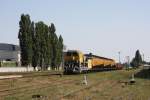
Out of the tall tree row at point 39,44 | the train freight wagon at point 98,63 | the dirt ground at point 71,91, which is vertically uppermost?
the tall tree row at point 39,44

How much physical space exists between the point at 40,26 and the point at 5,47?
218 feet

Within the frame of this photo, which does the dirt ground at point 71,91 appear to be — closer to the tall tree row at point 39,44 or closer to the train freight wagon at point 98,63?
the train freight wagon at point 98,63

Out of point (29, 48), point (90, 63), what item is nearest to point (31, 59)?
point (29, 48)

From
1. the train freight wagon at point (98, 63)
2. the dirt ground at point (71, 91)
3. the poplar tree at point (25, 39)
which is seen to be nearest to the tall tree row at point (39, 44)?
the poplar tree at point (25, 39)

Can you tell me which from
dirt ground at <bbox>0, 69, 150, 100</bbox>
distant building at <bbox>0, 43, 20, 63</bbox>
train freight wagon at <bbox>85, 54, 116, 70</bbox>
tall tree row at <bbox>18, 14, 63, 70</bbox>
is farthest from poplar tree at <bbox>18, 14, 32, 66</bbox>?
distant building at <bbox>0, 43, 20, 63</bbox>

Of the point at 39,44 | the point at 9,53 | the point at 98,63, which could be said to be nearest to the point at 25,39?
the point at 39,44

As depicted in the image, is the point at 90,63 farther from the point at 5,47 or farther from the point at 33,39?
the point at 5,47

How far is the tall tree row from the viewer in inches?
3580

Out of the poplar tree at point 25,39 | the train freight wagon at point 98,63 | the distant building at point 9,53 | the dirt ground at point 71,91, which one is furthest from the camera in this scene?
the distant building at point 9,53

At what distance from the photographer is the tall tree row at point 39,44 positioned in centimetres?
9094

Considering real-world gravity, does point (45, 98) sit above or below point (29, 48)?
below

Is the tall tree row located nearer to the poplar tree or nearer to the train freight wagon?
the poplar tree

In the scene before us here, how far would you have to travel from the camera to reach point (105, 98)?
2173cm

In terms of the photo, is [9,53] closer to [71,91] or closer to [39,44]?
[39,44]
